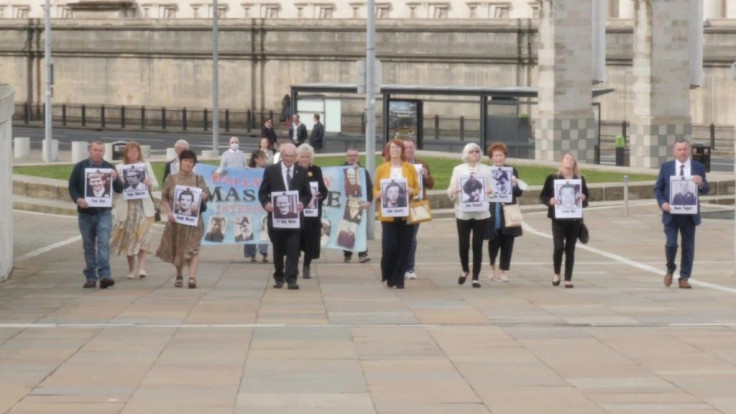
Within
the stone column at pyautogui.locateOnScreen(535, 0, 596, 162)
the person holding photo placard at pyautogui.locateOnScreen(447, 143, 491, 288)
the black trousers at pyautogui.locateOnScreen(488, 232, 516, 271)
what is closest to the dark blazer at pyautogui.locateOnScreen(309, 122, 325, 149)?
the stone column at pyautogui.locateOnScreen(535, 0, 596, 162)

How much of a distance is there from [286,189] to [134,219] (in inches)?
94.2

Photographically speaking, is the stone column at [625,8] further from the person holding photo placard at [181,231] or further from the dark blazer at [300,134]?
the person holding photo placard at [181,231]

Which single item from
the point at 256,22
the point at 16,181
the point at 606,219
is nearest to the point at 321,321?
the point at 606,219

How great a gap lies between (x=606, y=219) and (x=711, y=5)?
150ft

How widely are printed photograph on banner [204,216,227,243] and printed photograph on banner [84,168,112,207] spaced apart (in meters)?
4.93

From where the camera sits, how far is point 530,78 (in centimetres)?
6925

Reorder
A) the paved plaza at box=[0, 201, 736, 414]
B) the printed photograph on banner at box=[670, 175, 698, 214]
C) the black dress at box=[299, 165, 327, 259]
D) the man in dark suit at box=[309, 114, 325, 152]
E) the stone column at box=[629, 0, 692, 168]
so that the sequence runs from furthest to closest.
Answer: the man in dark suit at box=[309, 114, 325, 152] < the stone column at box=[629, 0, 692, 168] < the black dress at box=[299, 165, 327, 259] < the printed photograph on banner at box=[670, 175, 698, 214] < the paved plaza at box=[0, 201, 736, 414]

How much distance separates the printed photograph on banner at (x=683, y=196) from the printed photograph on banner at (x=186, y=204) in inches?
210

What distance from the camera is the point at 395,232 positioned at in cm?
2172

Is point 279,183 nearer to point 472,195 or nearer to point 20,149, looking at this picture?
point 472,195

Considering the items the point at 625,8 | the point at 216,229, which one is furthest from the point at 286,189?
the point at 625,8

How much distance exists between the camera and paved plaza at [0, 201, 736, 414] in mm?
12953

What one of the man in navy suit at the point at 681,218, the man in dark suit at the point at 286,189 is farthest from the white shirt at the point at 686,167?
the man in dark suit at the point at 286,189

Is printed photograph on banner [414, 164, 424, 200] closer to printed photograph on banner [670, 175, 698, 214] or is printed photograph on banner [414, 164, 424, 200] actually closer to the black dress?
Result: the black dress
